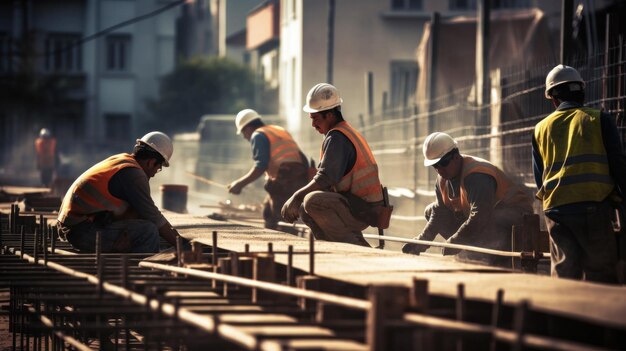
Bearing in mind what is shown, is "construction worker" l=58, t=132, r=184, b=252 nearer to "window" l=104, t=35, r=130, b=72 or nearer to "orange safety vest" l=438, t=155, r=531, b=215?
"orange safety vest" l=438, t=155, r=531, b=215

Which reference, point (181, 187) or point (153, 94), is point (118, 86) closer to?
point (153, 94)

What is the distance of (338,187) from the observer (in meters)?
11.2

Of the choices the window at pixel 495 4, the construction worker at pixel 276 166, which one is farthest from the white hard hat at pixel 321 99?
the window at pixel 495 4

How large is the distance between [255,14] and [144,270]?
39.0 metres

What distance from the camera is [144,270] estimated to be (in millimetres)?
9000

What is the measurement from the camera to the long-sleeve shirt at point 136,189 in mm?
10633

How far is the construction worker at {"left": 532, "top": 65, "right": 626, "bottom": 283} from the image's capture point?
834 cm

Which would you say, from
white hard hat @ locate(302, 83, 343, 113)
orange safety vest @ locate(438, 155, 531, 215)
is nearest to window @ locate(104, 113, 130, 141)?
white hard hat @ locate(302, 83, 343, 113)

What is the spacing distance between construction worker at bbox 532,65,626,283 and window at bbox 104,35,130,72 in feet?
148

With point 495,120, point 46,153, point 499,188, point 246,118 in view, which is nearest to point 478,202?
point 499,188

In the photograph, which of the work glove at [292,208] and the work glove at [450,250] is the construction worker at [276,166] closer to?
the work glove at [292,208]

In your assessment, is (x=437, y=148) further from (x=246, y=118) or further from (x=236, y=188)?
(x=236, y=188)

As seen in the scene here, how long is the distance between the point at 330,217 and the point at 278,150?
Answer: 4.07 meters

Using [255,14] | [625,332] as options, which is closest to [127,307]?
[625,332]
